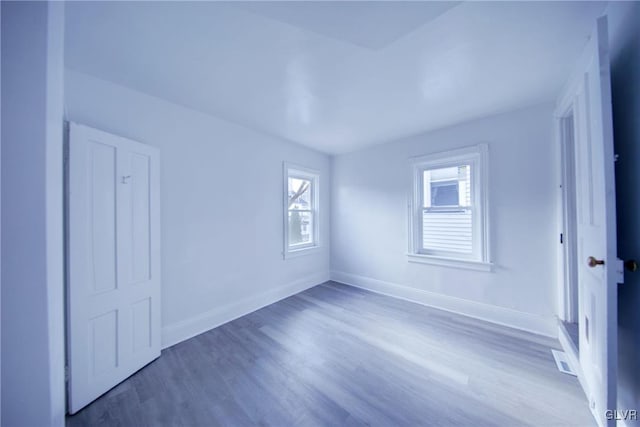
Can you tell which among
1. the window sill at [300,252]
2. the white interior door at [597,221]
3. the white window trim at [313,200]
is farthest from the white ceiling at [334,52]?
the window sill at [300,252]

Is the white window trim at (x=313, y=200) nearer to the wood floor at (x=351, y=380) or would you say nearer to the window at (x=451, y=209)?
the wood floor at (x=351, y=380)

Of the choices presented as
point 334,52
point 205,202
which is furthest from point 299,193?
point 334,52

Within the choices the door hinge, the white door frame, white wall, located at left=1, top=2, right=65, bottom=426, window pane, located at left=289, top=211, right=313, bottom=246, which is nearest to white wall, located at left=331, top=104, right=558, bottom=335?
the white door frame

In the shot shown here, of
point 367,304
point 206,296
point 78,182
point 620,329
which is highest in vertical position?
point 78,182

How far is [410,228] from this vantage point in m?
3.22

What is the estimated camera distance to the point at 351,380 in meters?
1.69

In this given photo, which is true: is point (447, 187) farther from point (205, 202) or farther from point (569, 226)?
point (205, 202)

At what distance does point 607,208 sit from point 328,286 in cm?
333

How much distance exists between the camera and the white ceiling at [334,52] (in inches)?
47.3

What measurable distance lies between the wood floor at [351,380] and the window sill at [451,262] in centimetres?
64

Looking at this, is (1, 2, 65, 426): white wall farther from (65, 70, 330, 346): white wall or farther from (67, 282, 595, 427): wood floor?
(65, 70, 330, 346): white wall

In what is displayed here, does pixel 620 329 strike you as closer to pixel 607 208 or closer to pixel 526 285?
pixel 607 208

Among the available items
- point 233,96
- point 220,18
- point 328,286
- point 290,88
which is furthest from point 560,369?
point 233,96

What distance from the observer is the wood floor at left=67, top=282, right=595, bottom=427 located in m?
1.39
